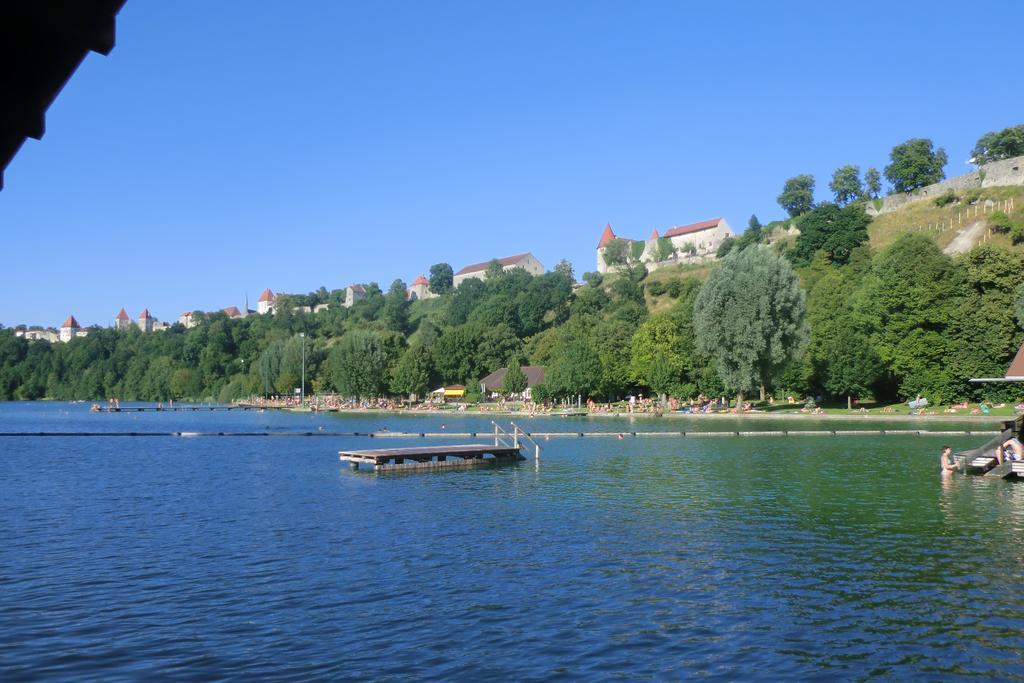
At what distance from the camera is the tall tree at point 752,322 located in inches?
3046

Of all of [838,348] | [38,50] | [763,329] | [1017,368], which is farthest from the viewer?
[838,348]

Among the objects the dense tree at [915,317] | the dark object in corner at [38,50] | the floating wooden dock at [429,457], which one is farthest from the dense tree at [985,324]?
the dark object in corner at [38,50]

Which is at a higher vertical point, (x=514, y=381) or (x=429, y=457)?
(x=514, y=381)

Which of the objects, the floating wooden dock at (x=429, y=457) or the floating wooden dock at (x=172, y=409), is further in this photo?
the floating wooden dock at (x=172, y=409)

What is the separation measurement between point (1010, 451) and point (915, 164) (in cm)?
12070

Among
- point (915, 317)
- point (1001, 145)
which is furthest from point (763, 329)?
point (1001, 145)

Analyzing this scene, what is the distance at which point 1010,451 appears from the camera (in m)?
36.2

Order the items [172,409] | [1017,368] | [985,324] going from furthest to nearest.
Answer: [172,409], [985,324], [1017,368]

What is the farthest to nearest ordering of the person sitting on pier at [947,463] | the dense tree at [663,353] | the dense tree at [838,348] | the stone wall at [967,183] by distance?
the stone wall at [967,183] < the dense tree at [663,353] < the dense tree at [838,348] < the person sitting on pier at [947,463]

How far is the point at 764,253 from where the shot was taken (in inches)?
3273

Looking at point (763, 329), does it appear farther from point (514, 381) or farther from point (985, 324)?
point (514, 381)

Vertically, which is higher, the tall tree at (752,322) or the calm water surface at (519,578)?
the tall tree at (752,322)

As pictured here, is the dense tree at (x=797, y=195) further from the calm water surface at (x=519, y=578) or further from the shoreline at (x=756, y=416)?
the calm water surface at (x=519, y=578)

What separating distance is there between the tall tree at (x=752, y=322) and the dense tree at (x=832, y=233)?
154 ft
